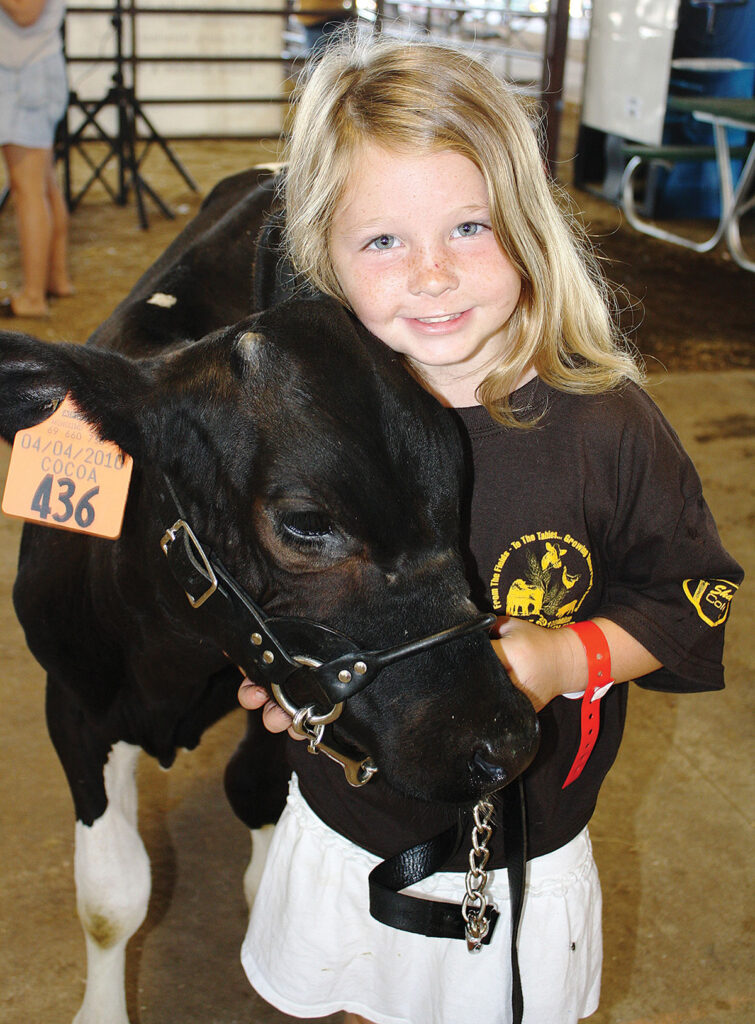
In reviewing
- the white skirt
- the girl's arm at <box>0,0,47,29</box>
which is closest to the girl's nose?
the white skirt

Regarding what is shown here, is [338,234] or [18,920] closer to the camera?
[338,234]

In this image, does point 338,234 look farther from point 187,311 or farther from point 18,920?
point 18,920

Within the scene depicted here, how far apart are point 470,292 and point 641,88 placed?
8028 mm

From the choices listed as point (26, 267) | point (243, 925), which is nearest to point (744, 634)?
point (243, 925)

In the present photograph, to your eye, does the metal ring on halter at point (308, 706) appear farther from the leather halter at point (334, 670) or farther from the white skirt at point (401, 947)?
the white skirt at point (401, 947)

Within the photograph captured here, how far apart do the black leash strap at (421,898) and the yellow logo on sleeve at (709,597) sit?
13.7 inches

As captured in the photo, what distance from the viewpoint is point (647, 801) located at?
2.71 metres

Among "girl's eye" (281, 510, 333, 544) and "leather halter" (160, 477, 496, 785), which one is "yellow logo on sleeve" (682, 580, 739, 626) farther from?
"girl's eye" (281, 510, 333, 544)

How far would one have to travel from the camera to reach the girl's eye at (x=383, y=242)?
1.46 metres

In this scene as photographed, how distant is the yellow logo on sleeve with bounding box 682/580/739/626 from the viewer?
1.49 meters

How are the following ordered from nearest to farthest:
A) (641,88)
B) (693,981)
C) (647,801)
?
1. (693,981)
2. (647,801)
3. (641,88)

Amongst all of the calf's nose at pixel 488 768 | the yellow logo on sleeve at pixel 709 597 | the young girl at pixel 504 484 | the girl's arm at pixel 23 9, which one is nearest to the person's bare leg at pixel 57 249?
the girl's arm at pixel 23 9

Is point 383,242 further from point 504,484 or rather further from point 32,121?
point 32,121

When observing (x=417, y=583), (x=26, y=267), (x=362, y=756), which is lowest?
(x=26, y=267)
